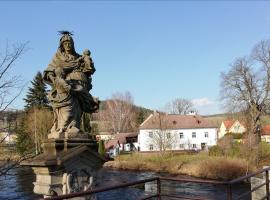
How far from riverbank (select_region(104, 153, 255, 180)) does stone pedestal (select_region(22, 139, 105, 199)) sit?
27240 millimetres

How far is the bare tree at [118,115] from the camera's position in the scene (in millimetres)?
82438

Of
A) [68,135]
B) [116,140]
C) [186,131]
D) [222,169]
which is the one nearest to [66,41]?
[68,135]

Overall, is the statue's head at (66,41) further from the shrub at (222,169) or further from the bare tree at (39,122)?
the bare tree at (39,122)

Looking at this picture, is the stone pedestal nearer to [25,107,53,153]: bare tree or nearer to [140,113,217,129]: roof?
[25,107,53,153]: bare tree

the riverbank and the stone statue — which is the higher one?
the stone statue

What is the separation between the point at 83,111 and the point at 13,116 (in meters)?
3.70

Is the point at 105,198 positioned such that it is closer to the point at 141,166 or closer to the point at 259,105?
the point at 141,166

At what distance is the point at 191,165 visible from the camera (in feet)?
123

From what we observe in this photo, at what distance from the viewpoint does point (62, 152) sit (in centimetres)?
682

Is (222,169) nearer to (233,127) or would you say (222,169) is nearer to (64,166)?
(64,166)

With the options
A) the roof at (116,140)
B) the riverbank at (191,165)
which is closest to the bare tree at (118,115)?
the roof at (116,140)

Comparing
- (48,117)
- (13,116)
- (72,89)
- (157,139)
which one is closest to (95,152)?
(72,89)

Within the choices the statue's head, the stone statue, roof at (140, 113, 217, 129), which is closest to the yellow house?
roof at (140, 113, 217, 129)

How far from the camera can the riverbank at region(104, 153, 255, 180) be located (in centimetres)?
3372
